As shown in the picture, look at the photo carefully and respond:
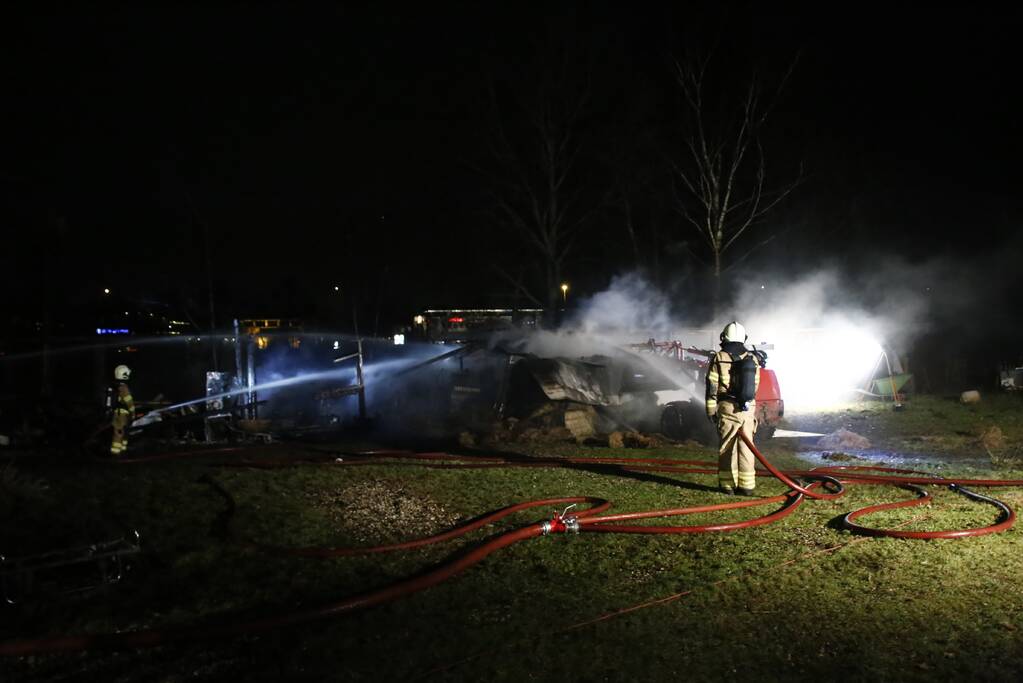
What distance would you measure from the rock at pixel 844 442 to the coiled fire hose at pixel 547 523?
2877 millimetres

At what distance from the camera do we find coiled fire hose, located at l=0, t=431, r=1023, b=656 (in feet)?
13.2

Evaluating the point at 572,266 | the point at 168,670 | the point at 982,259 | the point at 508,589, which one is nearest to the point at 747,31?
the point at 572,266

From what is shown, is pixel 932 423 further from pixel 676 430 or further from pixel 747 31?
pixel 747 31

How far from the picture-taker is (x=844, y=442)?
12789 millimetres

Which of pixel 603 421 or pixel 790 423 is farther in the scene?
pixel 790 423

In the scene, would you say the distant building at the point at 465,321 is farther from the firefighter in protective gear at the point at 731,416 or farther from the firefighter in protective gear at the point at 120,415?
the firefighter in protective gear at the point at 731,416

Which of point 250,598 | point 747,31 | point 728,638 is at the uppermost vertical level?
point 747,31

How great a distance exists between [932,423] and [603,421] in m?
6.86

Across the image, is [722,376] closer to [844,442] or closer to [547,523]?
[547,523]

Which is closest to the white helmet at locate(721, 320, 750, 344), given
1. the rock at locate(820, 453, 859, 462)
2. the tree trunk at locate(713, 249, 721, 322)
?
the rock at locate(820, 453, 859, 462)

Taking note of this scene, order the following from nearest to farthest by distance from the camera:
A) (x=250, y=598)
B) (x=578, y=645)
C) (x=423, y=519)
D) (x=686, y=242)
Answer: (x=578, y=645) < (x=250, y=598) < (x=423, y=519) < (x=686, y=242)

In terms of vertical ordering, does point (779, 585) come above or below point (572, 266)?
below

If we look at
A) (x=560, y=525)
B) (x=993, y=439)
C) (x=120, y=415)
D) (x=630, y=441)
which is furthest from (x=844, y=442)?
(x=120, y=415)

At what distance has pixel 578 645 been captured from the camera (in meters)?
4.23
